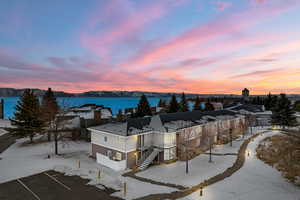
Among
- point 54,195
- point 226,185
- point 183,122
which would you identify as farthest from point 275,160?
point 54,195

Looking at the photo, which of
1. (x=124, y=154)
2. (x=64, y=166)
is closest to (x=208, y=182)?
(x=124, y=154)

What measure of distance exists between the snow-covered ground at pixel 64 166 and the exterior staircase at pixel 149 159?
3156 millimetres

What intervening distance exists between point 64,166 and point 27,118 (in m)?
16.4

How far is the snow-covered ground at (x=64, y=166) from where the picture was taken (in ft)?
56.9

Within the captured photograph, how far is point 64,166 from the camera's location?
2178 centimetres

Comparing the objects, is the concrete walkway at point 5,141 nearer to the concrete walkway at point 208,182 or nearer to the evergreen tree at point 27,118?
the evergreen tree at point 27,118

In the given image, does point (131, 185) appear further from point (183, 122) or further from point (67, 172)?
point (183, 122)

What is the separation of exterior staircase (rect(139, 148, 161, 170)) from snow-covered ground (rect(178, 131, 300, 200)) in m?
7.99

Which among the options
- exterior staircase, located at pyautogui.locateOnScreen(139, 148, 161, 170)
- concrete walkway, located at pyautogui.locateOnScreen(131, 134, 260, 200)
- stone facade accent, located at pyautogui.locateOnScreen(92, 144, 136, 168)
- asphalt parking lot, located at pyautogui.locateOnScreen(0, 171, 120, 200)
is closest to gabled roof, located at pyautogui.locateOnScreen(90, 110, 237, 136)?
stone facade accent, located at pyautogui.locateOnScreen(92, 144, 136, 168)

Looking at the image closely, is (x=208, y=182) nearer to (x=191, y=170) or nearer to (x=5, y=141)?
(x=191, y=170)

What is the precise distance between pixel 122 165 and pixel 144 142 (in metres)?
4.22

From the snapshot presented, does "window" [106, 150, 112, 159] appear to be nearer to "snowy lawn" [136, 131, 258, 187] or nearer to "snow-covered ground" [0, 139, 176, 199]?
"snow-covered ground" [0, 139, 176, 199]

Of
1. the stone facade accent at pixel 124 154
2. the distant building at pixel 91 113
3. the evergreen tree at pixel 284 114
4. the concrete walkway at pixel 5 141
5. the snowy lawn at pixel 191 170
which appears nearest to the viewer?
the snowy lawn at pixel 191 170

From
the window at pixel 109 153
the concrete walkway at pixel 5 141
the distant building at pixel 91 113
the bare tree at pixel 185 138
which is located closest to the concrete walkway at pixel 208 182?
the window at pixel 109 153
